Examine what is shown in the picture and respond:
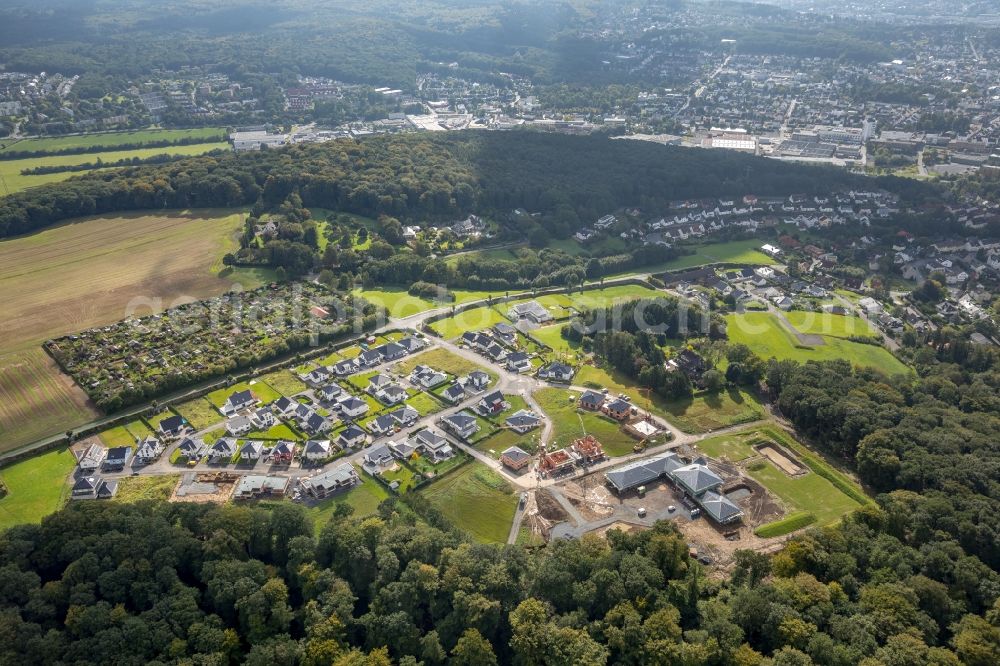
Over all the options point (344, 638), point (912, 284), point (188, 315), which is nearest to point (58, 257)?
point (188, 315)

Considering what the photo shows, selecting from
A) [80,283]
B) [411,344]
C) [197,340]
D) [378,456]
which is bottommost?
[378,456]

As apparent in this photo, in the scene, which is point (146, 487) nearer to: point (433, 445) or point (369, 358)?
point (433, 445)

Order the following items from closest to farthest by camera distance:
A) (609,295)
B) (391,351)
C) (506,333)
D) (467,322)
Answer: (391,351), (506,333), (467,322), (609,295)

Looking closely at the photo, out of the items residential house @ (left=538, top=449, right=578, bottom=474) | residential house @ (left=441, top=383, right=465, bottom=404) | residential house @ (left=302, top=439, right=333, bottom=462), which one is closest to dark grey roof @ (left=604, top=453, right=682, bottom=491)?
residential house @ (left=538, top=449, right=578, bottom=474)

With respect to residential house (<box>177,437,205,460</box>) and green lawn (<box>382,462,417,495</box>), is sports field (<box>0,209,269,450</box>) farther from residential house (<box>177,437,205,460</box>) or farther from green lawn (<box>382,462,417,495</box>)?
green lawn (<box>382,462,417,495</box>)

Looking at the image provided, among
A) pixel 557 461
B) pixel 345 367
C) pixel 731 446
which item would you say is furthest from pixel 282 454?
pixel 731 446
